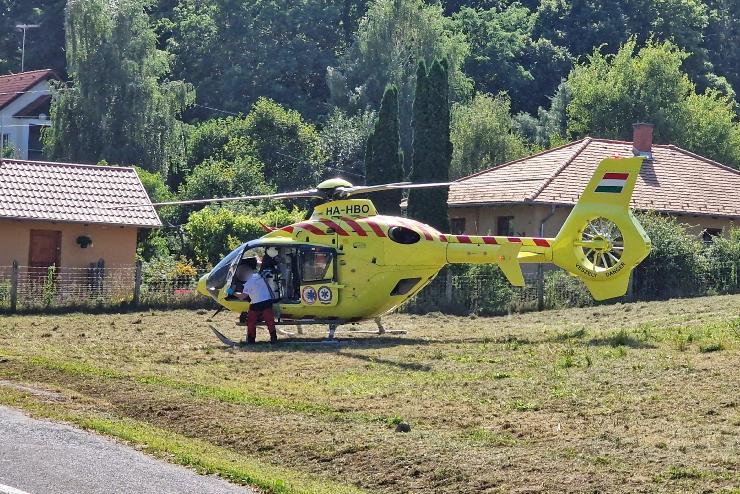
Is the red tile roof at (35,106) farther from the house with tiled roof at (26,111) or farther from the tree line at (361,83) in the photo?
the tree line at (361,83)

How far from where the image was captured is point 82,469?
1324 cm

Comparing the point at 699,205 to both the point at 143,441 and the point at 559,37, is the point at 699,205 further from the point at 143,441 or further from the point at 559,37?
the point at 559,37

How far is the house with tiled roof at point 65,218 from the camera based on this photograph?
37219 millimetres

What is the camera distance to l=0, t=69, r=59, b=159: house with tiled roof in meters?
72.2

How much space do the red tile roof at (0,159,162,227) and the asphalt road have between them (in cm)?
2279

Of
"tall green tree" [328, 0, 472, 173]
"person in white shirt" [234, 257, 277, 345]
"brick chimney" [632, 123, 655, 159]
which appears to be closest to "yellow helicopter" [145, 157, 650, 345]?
"person in white shirt" [234, 257, 277, 345]

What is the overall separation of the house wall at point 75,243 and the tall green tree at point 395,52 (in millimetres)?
30420

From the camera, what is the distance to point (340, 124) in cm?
6794

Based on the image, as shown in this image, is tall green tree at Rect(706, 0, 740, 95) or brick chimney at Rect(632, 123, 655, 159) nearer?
brick chimney at Rect(632, 123, 655, 159)

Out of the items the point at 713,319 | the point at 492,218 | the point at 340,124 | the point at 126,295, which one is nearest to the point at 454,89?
the point at 340,124

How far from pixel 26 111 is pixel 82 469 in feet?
204

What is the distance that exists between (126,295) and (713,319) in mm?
15682

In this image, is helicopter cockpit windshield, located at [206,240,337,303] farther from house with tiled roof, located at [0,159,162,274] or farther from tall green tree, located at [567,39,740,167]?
tall green tree, located at [567,39,740,167]

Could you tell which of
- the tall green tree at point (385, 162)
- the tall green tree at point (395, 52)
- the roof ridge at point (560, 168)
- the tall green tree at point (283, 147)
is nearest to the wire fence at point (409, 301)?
the roof ridge at point (560, 168)
